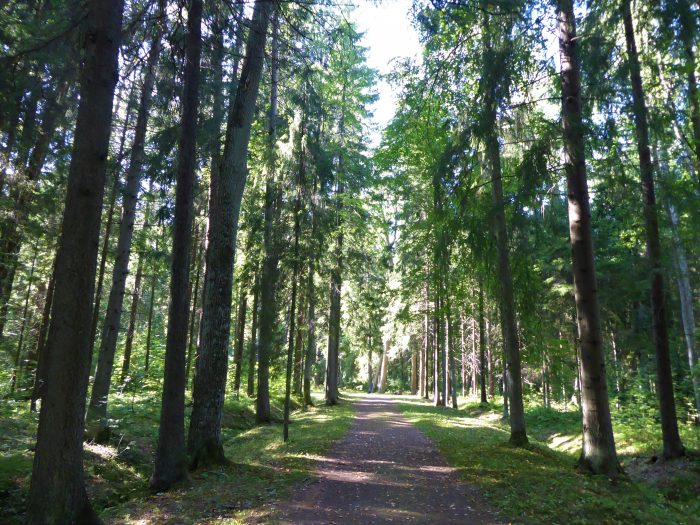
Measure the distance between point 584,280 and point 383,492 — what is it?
4981mm

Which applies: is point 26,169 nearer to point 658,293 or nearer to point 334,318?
point 334,318

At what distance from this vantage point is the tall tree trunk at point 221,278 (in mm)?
8062

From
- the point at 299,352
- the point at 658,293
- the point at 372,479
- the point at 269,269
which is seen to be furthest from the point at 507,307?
the point at 299,352

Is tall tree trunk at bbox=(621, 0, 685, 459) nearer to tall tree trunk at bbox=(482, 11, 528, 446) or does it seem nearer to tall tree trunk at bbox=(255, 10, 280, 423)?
tall tree trunk at bbox=(482, 11, 528, 446)

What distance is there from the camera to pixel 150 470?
30.8 ft

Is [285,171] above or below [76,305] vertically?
above

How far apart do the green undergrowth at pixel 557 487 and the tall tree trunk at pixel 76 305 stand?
5226mm

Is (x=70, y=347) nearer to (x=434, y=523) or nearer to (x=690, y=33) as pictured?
(x=434, y=523)

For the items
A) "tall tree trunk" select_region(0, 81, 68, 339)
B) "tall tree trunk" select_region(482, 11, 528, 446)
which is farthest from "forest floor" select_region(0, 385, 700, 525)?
"tall tree trunk" select_region(0, 81, 68, 339)

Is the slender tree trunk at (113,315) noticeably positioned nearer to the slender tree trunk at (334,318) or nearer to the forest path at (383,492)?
the forest path at (383,492)

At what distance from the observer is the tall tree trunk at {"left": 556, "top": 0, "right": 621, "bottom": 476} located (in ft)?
24.0

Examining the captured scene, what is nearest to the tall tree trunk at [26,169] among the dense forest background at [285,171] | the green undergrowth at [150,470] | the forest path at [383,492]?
the dense forest background at [285,171]

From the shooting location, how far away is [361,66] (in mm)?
21938

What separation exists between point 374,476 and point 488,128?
6.40 metres
